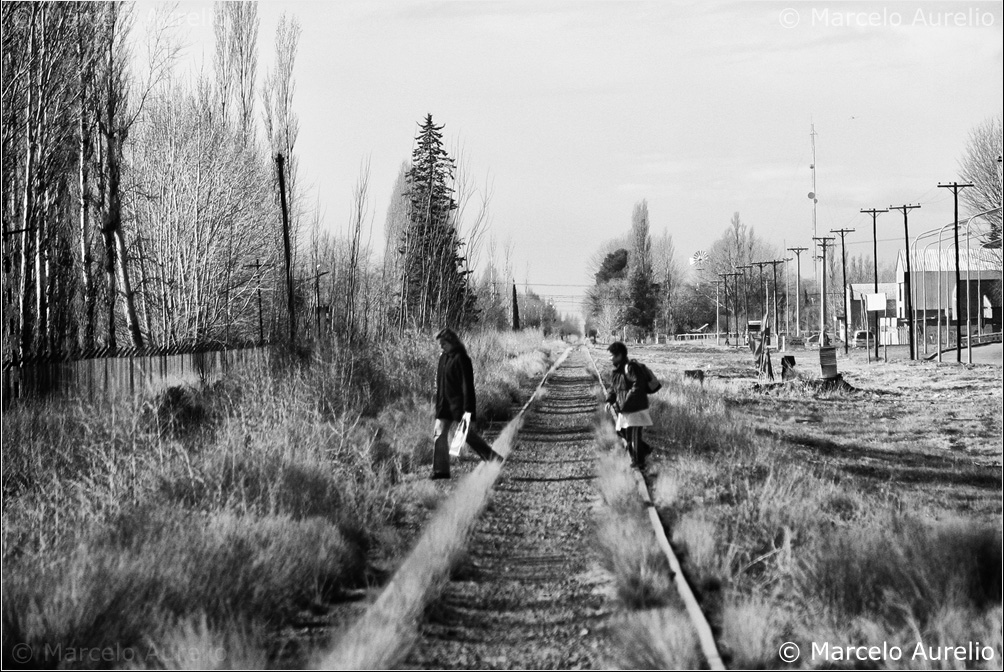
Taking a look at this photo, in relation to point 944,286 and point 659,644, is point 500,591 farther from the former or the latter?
point 944,286

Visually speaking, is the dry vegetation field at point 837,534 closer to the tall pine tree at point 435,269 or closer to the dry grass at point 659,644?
the dry grass at point 659,644

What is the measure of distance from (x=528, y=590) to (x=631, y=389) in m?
5.72

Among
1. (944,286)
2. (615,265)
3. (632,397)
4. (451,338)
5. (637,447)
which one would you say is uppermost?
(615,265)

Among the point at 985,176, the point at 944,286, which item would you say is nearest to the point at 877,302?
the point at 985,176

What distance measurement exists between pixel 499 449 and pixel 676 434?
3.40 meters

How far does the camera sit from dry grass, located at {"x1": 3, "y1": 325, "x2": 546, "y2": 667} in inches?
222

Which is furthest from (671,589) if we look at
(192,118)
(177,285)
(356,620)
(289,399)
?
(192,118)

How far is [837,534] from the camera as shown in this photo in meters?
7.91

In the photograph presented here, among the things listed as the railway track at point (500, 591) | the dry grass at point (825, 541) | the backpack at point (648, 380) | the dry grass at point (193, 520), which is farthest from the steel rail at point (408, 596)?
the backpack at point (648, 380)

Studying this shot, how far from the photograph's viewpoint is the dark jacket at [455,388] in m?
11.9

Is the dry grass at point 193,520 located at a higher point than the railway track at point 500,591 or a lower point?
higher

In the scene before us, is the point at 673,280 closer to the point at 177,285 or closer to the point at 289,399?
the point at 177,285

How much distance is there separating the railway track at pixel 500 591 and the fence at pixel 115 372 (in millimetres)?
6202

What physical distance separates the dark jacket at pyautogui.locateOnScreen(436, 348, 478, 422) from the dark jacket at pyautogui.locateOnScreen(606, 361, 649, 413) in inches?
76.8
